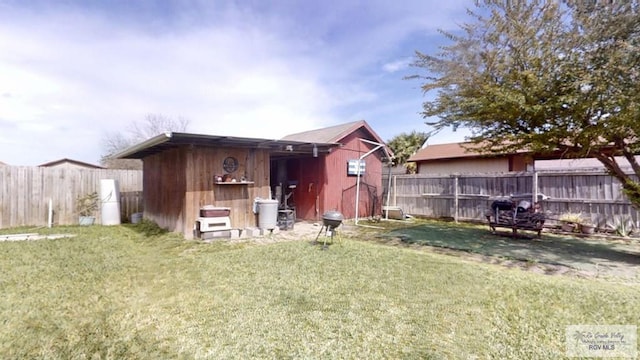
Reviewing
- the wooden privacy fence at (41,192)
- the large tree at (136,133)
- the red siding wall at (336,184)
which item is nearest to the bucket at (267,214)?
the red siding wall at (336,184)

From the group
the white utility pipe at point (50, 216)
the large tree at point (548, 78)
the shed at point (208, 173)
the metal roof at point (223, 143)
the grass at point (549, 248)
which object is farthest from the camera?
the white utility pipe at point (50, 216)

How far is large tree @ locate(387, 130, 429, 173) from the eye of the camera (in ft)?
60.1

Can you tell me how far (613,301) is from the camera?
3188 mm

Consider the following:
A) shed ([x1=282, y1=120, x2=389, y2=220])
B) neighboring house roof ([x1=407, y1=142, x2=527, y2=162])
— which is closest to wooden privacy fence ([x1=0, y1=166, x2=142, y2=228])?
shed ([x1=282, y1=120, x2=389, y2=220])

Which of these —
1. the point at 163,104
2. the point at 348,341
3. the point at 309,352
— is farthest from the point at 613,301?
the point at 163,104

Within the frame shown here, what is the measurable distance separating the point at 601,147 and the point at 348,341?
20.8 feet

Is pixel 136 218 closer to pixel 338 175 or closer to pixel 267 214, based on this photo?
pixel 267 214

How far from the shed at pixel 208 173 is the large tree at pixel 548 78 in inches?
161

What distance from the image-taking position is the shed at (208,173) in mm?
7027

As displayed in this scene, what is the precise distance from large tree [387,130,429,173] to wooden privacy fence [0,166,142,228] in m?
14.6

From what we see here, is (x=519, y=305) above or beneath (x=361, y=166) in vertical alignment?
beneath

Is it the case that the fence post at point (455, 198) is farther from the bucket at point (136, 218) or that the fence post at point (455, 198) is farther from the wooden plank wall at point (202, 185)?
the bucket at point (136, 218)

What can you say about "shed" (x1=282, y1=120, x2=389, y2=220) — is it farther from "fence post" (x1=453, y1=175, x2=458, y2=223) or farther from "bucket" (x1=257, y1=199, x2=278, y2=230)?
"fence post" (x1=453, y1=175, x2=458, y2=223)

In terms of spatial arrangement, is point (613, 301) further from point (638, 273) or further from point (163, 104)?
point (163, 104)
